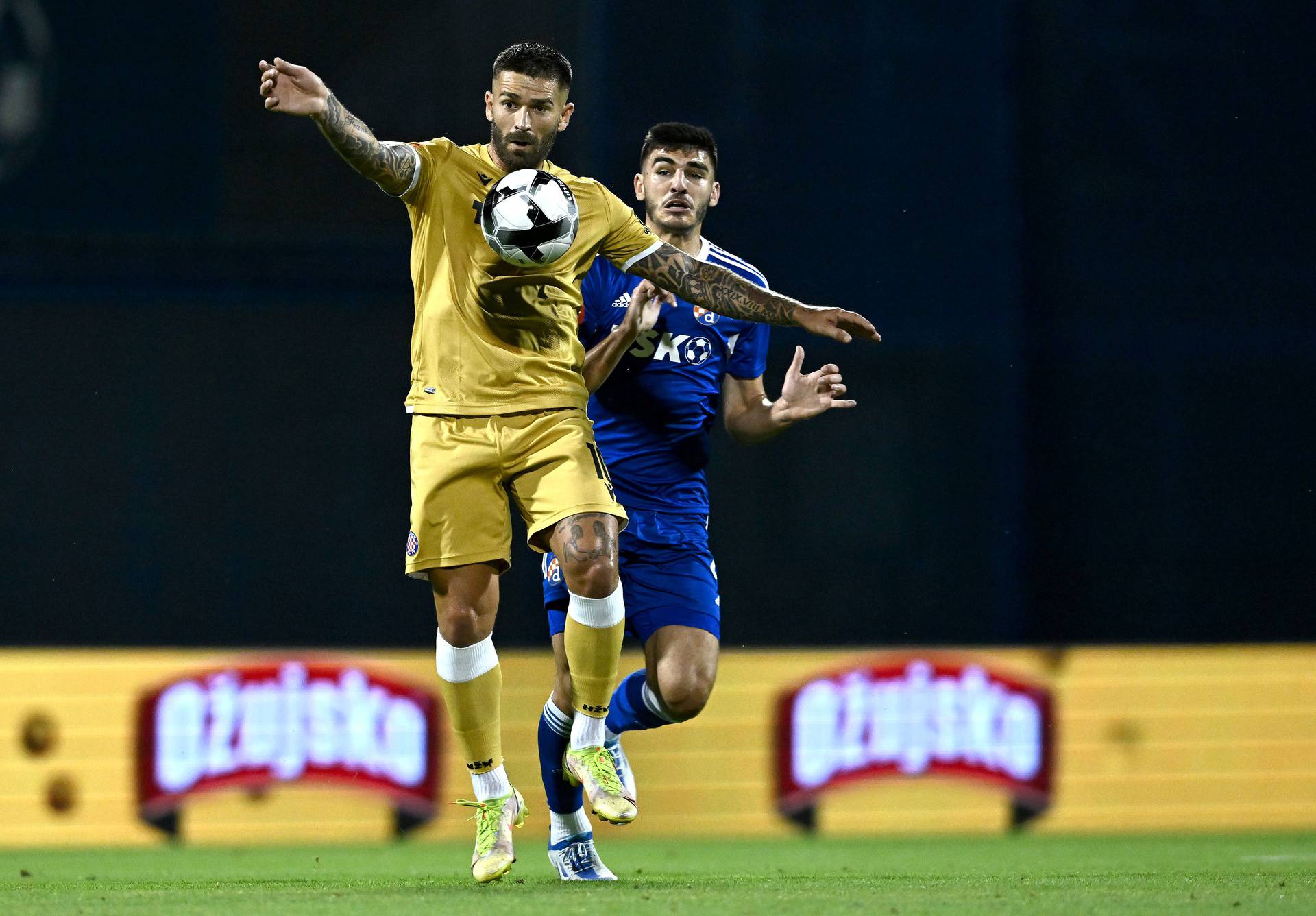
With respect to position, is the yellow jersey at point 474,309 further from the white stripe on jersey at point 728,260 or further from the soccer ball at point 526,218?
the white stripe on jersey at point 728,260

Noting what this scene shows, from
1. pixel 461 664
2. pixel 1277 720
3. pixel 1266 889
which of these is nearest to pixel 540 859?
pixel 461 664

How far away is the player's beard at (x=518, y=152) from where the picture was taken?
446 cm

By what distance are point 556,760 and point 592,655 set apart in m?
0.67

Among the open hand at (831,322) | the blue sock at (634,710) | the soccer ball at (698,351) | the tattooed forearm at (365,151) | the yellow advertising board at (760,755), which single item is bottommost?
the yellow advertising board at (760,755)

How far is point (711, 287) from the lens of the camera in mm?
4695

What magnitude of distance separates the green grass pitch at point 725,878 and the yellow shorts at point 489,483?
855 millimetres

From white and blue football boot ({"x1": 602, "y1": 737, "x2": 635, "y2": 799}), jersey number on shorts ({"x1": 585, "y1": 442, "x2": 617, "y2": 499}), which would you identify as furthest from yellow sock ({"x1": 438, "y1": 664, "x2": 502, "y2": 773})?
jersey number on shorts ({"x1": 585, "y1": 442, "x2": 617, "y2": 499})

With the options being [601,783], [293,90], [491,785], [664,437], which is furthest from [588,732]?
[293,90]

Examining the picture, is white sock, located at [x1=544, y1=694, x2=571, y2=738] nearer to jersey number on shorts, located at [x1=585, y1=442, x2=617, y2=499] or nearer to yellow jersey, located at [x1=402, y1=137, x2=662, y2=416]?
jersey number on shorts, located at [x1=585, y1=442, x2=617, y2=499]

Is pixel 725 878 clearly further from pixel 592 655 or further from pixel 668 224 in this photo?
pixel 668 224

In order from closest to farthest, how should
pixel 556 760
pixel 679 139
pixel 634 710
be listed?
pixel 556 760
pixel 634 710
pixel 679 139

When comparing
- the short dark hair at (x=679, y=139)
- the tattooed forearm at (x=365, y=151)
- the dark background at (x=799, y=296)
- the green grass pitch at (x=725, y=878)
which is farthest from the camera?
the dark background at (x=799, y=296)

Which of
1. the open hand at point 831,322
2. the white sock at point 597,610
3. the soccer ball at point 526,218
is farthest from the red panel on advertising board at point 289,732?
the soccer ball at point 526,218

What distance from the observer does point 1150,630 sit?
10172mm
